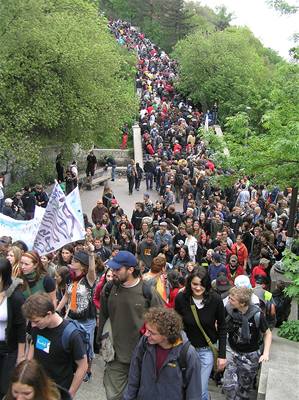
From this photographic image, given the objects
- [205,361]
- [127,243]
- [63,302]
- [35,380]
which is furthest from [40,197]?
[35,380]

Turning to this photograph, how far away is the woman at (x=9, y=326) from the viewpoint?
17.3 ft

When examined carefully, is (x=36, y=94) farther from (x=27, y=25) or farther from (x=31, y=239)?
(x=31, y=239)

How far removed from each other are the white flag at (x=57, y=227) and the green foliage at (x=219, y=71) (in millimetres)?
35036

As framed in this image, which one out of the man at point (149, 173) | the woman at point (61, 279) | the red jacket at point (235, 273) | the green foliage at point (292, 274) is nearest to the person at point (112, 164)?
the man at point (149, 173)

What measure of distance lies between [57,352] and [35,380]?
3.64ft

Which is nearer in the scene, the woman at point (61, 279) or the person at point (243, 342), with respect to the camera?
the person at point (243, 342)

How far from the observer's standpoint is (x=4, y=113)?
903 inches

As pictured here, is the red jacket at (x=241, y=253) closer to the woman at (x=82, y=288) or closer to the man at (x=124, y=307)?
the woman at (x=82, y=288)

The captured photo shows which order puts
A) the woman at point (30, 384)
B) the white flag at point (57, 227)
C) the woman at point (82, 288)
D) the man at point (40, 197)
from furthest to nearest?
the man at point (40, 197) < the white flag at point (57, 227) < the woman at point (82, 288) < the woman at point (30, 384)

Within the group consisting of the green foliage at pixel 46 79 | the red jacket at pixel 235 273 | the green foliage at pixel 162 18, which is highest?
the green foliage at pixel 162 18

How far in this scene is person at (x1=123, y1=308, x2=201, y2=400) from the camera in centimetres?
442

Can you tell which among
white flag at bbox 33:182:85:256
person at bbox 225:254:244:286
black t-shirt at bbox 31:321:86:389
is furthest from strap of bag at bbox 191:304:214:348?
person at bbox 225:254:244:286

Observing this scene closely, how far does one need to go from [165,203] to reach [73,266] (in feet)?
40.7

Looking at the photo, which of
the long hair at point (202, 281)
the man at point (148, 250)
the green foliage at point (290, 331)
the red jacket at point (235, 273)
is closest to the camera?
the long hair at point (202, 281)
